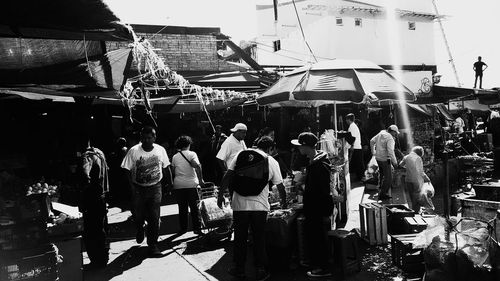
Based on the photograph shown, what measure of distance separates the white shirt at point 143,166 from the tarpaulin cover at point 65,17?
3028 millimetres

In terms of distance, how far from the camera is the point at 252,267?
5875mm

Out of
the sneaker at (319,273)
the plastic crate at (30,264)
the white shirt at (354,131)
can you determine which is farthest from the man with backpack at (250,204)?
the white shirt at (354,131)

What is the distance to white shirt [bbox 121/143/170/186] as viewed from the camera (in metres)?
6.51

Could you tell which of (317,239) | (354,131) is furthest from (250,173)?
(354,131)

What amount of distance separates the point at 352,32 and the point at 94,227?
83.6 feet

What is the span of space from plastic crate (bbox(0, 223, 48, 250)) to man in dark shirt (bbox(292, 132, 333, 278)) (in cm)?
347

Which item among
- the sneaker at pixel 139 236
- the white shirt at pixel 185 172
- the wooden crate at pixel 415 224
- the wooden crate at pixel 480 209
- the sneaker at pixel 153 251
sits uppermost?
the white shirt at pixel 185 172

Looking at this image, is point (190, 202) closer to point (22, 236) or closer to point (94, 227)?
point (94, 227)

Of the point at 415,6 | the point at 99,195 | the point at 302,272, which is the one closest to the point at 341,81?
the point at 302,272

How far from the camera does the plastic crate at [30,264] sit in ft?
15.2

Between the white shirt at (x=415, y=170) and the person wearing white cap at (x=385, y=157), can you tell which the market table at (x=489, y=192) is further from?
the person wearing white cap at (x=385, y=157)

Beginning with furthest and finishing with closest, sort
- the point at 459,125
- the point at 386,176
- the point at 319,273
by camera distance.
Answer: the point at 459,125 → the point at 386,176 → the point at 319,273

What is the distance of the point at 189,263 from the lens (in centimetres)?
616

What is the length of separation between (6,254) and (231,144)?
4.18 metres
